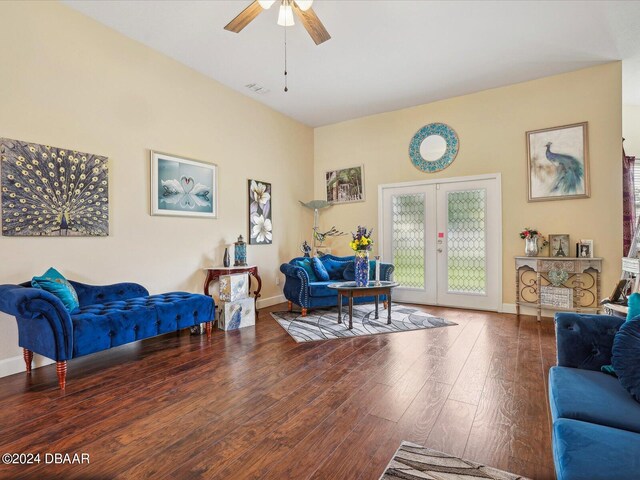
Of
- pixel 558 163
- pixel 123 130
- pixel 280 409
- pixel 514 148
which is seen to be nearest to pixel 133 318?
pixel 280 409

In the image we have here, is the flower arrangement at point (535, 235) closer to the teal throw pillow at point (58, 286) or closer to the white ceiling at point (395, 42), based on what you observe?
the white ceiling at point (395, 42)

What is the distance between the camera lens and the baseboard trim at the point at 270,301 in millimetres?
5482

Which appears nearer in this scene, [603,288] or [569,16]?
[569,16]

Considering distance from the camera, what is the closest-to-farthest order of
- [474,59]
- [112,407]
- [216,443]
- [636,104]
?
[216,443], [112,407], [474,59], [636,104]

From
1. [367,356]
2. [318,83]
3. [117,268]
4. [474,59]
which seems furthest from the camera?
[318,83]

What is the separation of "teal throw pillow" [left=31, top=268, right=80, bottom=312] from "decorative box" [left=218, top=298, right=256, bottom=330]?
1549 millimetres

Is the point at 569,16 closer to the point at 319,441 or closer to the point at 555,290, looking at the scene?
the point at 555,290

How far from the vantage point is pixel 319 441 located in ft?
6.09

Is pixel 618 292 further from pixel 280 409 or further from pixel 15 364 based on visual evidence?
pixel 15 364

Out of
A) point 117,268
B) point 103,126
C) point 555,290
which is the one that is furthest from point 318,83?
point 555,290

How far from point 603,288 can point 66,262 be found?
636 cm

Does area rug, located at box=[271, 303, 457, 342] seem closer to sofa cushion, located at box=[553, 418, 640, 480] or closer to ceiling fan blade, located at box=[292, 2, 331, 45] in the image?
sofa cushion, located at box=[553, 418, 640, 480]

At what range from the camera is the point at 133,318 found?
297cm

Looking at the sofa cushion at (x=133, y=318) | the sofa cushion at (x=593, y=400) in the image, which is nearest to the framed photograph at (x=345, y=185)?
the sofa cushion at (x=133, y=318)
